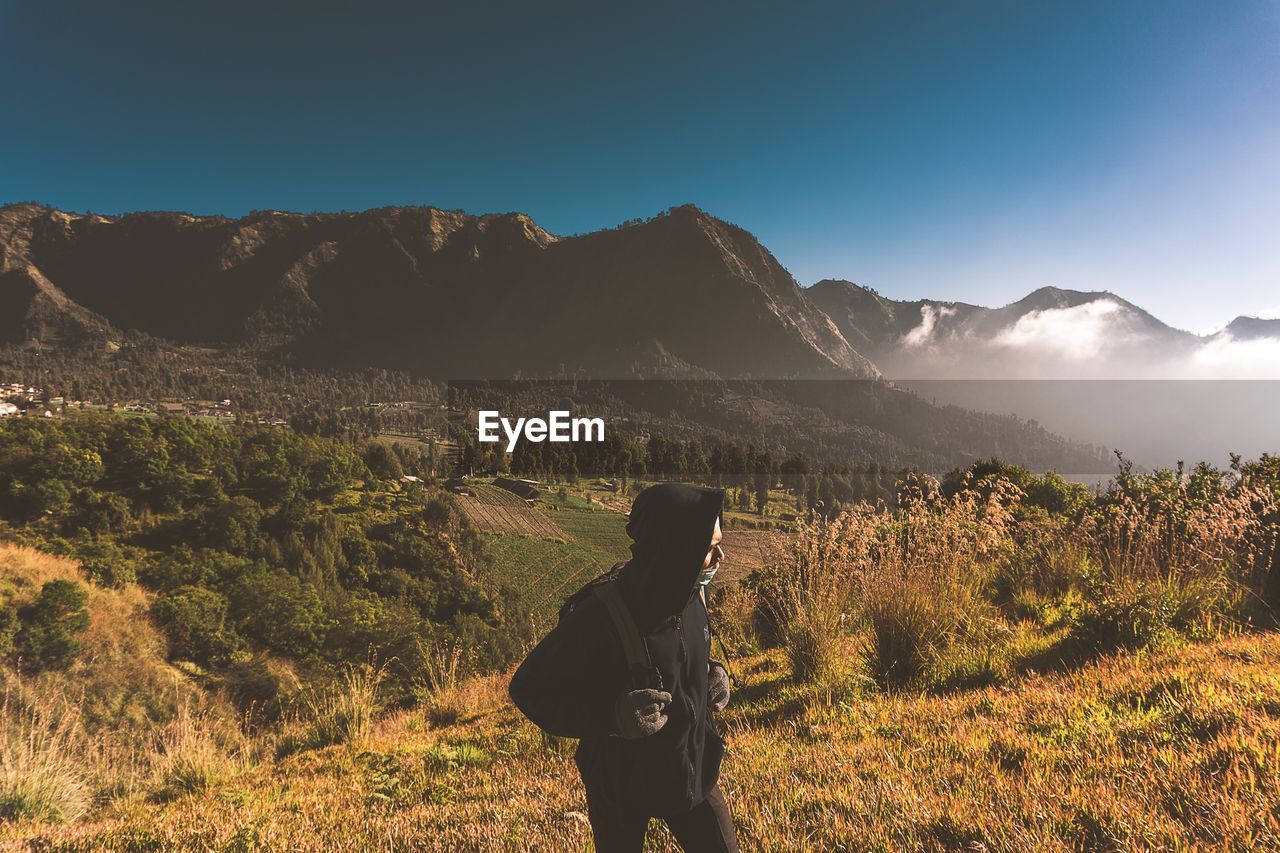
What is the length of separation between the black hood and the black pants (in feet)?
2.15

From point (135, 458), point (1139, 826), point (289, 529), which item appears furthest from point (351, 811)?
point (135, 458)

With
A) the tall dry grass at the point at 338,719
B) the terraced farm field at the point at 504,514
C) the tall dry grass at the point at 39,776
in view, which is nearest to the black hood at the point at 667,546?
the tall dry grass at the point at 338,719

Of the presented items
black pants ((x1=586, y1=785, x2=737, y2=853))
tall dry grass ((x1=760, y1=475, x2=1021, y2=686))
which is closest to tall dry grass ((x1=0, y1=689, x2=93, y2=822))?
black pants ((x1=586, y1=785, x2=737, y2=853))

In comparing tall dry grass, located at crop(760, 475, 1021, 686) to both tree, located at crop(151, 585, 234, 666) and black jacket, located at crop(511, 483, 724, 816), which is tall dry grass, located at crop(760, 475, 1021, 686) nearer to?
black jacket, located at crop(511, 483, 724, 816)

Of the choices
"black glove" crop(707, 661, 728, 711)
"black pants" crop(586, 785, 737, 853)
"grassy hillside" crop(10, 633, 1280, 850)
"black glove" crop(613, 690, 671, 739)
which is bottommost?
"grassy hillside" crop(10, 633, 1280, 850)

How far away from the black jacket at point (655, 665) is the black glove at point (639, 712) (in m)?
0.13

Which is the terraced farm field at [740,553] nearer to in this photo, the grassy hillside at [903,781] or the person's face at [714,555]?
the grassy hillside at [903,781]

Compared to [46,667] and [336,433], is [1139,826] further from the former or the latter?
[336,433]

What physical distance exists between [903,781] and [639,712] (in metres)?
2.08

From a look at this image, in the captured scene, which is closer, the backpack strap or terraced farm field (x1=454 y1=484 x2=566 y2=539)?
the backpack strap

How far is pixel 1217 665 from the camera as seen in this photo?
3.66 metres

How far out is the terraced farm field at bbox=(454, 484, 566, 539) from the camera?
8667 centimetres

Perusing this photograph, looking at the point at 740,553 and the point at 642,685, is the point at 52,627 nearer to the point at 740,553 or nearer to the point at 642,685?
the point at 740,553

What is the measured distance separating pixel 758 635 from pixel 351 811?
20.3ft
